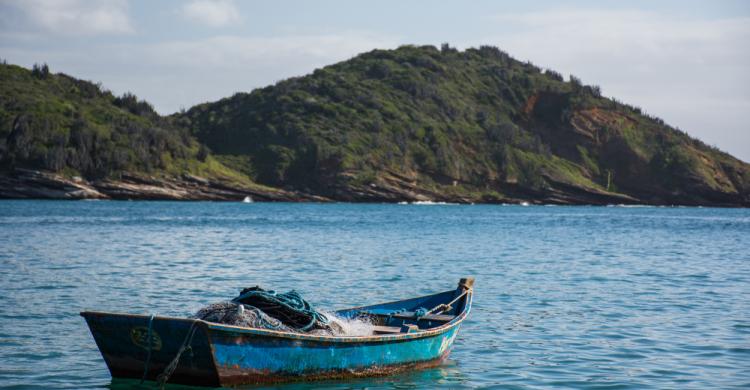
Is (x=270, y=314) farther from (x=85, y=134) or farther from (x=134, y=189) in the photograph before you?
(x=85, y=134)

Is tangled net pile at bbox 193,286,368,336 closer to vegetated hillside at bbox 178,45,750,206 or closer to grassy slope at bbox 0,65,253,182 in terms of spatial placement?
grassy slope at bbox 0,65,253,182

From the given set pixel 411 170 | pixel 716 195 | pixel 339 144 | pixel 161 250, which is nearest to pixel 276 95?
pixel 339 144

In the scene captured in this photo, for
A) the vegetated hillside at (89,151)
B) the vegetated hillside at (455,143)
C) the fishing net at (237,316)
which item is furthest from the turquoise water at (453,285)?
the vegetated hillside at (455,143)

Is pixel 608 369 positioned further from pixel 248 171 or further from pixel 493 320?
pixel 248 171

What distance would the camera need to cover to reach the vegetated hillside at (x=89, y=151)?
10038 cm

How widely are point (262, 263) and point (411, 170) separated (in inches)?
4204

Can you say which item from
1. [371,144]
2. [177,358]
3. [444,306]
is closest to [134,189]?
[371,144]

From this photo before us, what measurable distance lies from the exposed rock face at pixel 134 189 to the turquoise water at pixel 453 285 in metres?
48.9

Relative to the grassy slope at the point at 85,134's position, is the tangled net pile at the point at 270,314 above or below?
below

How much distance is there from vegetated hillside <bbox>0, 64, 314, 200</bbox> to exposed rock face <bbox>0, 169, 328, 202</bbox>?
4.5 inches

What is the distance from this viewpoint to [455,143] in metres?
156

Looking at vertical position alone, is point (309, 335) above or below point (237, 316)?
below

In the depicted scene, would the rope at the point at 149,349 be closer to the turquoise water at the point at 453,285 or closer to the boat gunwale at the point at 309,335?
the boat gunwale at the point at 309,335

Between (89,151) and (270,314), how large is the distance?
102012 millimetres
